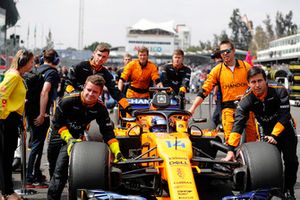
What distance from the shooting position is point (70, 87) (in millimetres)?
8352

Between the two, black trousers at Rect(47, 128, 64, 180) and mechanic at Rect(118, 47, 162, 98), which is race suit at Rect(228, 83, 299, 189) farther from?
mechanic at Rect(118, 47, 162, 98)

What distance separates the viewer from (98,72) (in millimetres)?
8094

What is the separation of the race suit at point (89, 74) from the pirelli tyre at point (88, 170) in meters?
2.65

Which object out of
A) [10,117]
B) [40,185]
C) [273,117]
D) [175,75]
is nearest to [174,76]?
[175,75]

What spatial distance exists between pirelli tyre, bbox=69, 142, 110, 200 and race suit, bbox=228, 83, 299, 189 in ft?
5.15

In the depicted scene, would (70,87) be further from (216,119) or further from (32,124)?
(216,119)

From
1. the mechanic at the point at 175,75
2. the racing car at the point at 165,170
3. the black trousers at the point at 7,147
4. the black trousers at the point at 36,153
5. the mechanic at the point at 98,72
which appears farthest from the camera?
the mechanic at the point at 175,75

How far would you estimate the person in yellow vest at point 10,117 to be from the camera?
5988mm

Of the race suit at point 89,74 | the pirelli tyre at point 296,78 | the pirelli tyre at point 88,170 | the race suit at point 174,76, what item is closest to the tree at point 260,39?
the pirelli tyre at point 296,78

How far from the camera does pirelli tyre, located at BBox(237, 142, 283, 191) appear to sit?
5.25m

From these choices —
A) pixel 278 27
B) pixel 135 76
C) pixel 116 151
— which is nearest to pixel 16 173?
pixel 116 151

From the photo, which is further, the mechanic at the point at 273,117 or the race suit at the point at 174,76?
the race suit at the point at 174,76

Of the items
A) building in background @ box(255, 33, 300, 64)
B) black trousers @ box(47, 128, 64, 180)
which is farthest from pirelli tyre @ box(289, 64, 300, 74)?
black trousers @ box(47, 128, 64, 180)

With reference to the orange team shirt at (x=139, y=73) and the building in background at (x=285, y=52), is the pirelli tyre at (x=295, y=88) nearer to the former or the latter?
the orange team shirt at (x=139, y=73)
